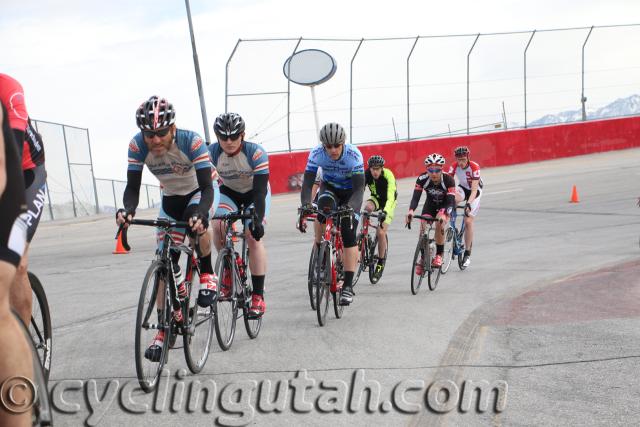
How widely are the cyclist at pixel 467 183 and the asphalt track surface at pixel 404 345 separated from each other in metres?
0.60

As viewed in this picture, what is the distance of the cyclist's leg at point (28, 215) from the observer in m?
3.78

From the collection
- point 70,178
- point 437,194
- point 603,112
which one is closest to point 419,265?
point 437,194

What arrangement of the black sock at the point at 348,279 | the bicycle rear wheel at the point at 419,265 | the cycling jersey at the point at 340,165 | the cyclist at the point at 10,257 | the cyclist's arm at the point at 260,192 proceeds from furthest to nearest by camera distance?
1. the bicycle rear wheel at the point at 419,265
2. the cycling jersey at the point at 340,165
3. the black sock at the point at 348,279
4. the cyclist's arm at the point at 260,192
5. the cyclist at the point at 10,257

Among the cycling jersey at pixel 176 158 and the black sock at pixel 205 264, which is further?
the black sock at pixel 205 264

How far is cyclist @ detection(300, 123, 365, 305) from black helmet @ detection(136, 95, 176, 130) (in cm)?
277

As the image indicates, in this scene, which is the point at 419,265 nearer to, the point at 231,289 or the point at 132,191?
the point at 231,289

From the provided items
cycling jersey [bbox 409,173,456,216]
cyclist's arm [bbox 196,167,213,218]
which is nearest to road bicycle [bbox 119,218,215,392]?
cyclist's arm [bbox 196,167,213,218]

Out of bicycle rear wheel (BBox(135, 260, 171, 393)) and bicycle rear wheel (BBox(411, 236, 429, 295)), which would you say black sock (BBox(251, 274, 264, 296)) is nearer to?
bicycle rear wheel (BBox(135, 260, 171, 393))

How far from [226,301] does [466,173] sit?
23.5 ft

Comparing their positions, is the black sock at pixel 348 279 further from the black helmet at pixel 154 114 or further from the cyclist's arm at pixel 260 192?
the black helmet at pixel 154 114

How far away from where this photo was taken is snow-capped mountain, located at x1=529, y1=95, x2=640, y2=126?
98.1 feet

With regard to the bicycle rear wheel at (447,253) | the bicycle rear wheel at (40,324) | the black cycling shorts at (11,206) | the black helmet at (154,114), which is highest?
the black helmet at (154,114)

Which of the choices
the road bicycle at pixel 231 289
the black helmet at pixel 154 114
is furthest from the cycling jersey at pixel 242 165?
the black helmet at pixel 154 114

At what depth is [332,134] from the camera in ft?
27.2
